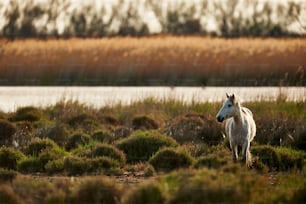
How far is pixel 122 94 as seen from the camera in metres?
34.5

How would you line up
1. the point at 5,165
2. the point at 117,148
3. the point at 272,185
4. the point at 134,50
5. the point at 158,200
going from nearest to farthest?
the point at 158,200, the point at 272,185, the point at 5,165, the point at 117,148, the point at 134,50

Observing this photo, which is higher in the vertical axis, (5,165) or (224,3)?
(224,3)

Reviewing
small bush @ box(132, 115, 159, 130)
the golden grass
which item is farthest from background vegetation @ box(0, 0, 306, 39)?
small bush @ box(132, 115, 159, 130)

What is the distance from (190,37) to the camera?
41438 millimetres

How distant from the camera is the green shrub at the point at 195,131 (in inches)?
850

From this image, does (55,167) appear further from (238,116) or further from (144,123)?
(144,123)

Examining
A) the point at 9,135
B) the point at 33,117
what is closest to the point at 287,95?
the point at 33,117

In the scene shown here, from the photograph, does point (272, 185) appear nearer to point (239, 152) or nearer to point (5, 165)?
point (239, 152)

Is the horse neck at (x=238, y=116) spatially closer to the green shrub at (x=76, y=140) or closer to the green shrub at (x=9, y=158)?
the green shrub at (x=9, y=158)

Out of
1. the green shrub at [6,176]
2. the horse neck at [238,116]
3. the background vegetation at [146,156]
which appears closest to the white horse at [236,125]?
the horse neck at [238,116]

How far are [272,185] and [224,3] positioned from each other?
3093 centimetres

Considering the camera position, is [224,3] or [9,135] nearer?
[9,135]

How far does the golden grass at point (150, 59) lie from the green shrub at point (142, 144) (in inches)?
600

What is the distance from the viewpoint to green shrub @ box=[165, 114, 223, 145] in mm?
21578
